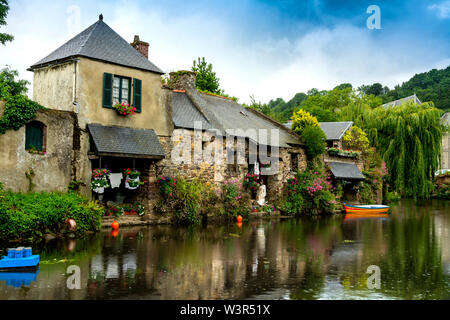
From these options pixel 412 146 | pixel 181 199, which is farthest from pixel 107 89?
pixel 412 146

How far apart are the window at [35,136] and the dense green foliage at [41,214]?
175cm

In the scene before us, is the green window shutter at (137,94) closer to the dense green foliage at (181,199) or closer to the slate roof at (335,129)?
the dense green foliage at (181,199)

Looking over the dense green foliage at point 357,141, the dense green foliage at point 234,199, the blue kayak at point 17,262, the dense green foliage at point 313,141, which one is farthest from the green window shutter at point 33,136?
the dense green foliage at point 357,141

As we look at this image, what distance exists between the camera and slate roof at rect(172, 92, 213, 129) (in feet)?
65.7

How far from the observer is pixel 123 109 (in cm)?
1769

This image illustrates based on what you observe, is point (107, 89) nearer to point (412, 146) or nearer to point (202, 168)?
point (202, 168)

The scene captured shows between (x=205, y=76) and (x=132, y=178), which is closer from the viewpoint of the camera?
(x=132, y=178)

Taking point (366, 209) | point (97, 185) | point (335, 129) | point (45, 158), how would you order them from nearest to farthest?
point (45, 158), point (97, 185), point (366, 209), point (335, 129)

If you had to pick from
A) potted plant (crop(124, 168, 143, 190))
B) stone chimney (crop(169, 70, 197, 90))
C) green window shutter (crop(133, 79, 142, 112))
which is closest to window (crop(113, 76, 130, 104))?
green window shutter (crop(133, 79, 142, 112))

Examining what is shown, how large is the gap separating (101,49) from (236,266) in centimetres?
1165

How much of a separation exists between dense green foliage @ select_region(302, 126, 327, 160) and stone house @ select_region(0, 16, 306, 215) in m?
5.42

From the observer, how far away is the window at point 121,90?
1794 centimetres

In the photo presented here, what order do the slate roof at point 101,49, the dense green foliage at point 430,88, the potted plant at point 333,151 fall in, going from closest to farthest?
the slate roof at point 101,49, the potted plant at point 333,151, the dense green foliage at point 430,88
